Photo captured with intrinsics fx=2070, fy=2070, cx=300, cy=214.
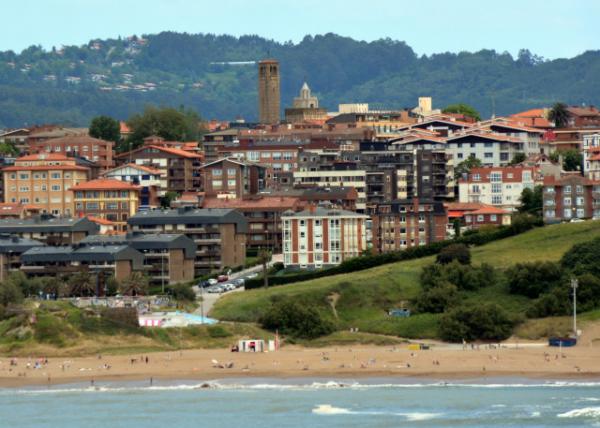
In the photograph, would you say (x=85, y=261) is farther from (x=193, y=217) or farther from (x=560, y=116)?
(x=560, y=116)

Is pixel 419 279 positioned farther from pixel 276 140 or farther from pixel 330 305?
pixel 276 140

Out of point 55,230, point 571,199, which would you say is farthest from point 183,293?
point 571,199

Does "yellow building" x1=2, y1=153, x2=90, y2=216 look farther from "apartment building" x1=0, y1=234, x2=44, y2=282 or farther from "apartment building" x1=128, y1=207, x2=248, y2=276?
"apartment building" x1=0, y1=234, x2=44, y2=282

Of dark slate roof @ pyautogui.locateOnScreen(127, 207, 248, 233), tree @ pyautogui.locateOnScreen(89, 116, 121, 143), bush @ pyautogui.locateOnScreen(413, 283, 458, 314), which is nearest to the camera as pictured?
bush @ pyautogui.locateOnScreen(413, 283, 458, 314)

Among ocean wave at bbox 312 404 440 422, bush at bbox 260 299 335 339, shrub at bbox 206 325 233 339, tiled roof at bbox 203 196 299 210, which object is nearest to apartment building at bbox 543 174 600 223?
tiled roof at bbox 203 196 299 210

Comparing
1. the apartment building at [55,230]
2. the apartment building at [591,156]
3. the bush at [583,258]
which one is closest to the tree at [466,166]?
the apartment building at [591,156]

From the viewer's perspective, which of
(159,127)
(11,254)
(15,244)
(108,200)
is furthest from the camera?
(159,127)
